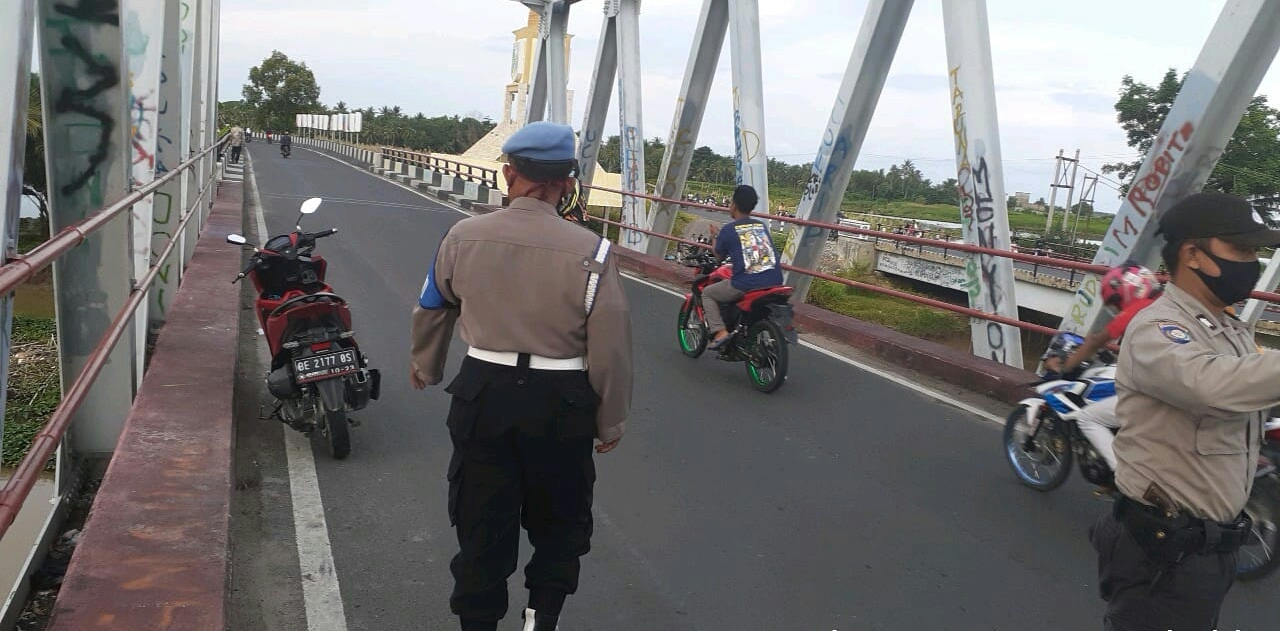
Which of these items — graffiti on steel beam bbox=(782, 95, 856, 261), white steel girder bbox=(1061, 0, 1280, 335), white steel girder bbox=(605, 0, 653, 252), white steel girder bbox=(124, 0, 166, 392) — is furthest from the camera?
white steel girder bbox=(605, 0, 653, 252)

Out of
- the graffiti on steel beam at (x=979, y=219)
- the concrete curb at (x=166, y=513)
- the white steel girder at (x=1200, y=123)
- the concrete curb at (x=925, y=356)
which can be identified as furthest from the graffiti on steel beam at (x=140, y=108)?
the white steel girder at (x=1200, y=123)

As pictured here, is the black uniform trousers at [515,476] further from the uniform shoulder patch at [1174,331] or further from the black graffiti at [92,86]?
the black graffiti at [92,86]

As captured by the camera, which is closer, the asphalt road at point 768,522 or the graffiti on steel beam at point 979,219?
the asphalt road at point 768,522

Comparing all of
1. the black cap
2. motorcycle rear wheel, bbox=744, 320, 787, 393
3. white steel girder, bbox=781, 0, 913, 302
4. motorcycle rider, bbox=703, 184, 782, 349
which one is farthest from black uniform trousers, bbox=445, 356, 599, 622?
white steel girder, bbox=781, 0, 913, 302

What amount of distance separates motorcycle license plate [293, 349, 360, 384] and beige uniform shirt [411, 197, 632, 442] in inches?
96.7

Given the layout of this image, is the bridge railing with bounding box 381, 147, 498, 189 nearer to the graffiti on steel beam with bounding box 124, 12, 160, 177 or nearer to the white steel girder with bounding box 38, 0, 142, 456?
the graffiti on steel beam with bounding box 124, 12, 160, 177

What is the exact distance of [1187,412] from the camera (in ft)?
7.66

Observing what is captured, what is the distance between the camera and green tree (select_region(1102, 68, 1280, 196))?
26.5 metres

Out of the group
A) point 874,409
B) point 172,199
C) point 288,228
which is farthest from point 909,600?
point 288,228

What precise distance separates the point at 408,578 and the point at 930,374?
5371 millimetres

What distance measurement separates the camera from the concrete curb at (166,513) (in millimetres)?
2922

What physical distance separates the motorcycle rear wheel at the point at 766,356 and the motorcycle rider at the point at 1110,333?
2253 mm

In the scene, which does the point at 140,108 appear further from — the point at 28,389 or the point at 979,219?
the point at 979,219

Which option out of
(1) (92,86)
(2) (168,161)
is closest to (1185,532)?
(1) (92,86)
